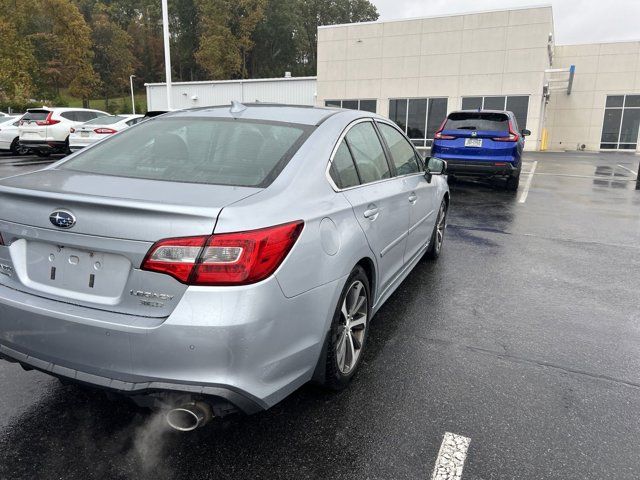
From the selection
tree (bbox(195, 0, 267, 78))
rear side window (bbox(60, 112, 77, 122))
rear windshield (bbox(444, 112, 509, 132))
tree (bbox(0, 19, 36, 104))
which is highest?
tree (bbox(195, 0, 267, 78))

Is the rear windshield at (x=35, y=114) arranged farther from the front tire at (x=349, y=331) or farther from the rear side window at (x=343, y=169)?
the front tire at (x=349, y=331)

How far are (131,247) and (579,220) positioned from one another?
801 cm

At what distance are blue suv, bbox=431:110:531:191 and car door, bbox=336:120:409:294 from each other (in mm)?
7204

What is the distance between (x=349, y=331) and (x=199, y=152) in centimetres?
133

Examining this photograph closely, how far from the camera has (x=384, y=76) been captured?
28.6m

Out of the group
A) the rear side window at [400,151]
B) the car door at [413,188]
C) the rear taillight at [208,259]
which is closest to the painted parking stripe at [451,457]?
the rear taillight at [208,259]

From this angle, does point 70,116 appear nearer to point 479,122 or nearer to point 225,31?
point 479,122

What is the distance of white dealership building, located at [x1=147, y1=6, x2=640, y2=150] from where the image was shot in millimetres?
25609

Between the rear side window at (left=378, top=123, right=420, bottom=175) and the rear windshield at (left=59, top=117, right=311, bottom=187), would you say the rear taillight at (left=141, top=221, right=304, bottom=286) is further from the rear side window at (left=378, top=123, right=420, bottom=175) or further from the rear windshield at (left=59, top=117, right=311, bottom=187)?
the rear side window at (left=378, top=123, right=420, bottom=175)

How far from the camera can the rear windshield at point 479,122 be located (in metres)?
10.4

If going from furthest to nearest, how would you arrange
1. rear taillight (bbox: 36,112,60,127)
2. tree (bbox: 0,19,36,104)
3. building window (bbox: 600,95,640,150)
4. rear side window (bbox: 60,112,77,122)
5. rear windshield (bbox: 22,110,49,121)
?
tree (bbox: 0,19,36,104), building window (bbox: 600,95,640,150), rear side window (bbox: 60,112,77,122), rear windshield (bbox: 22,110,49,121), rear taillight (bbox: 36,112,60,127)

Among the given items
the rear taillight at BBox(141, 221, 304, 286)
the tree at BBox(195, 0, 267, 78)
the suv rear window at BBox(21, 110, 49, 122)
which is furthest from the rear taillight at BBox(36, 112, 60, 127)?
the tree at BBox(195, 0, 267, 78)

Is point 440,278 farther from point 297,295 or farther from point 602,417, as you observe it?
point 297,295

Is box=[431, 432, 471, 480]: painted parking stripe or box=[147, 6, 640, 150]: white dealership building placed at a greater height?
box=[147, 6, 640, 150]: white dealership building
